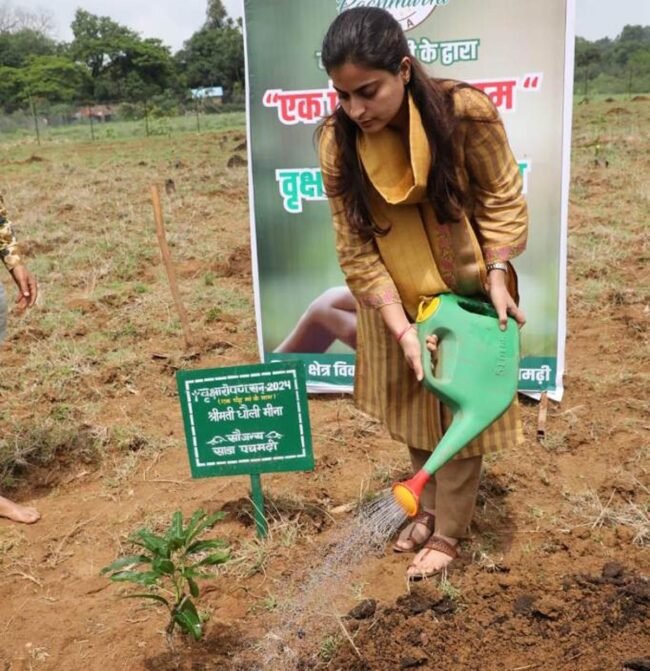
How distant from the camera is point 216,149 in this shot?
14.7 m

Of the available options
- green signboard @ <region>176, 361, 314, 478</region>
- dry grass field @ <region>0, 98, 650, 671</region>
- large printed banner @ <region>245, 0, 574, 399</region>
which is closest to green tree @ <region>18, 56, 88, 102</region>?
dry grass field @ <region>0, 98, 650, 671</region>

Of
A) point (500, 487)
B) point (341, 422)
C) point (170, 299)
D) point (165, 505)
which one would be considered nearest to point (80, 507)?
point (165, 505)

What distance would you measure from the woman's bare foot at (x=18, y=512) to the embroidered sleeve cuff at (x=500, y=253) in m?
1.90

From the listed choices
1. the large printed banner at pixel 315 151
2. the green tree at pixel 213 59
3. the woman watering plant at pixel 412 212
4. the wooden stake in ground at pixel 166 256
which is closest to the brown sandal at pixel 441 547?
the woman watering plant at pixel 412 212

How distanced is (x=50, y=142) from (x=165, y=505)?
19.0 m

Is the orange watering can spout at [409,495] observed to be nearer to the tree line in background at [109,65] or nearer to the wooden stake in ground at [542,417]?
the wooden stake in ground at [542,417]

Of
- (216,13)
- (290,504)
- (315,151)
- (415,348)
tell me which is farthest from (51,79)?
(415,348)

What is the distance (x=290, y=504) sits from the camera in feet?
9.18

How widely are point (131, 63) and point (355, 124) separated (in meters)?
47.1

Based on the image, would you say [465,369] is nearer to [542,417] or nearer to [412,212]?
[412,212]

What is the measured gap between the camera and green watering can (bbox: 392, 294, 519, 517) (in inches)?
77.8

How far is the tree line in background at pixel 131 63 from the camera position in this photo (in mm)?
33812

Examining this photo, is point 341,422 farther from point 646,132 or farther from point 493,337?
point 646,132

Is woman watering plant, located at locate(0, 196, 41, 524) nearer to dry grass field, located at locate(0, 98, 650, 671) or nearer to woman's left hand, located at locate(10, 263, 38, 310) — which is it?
woman's left hand, located at locate(10, 263, 38, 310)
